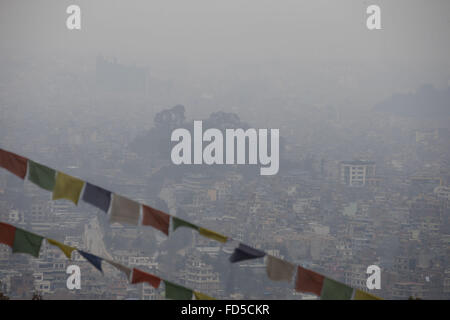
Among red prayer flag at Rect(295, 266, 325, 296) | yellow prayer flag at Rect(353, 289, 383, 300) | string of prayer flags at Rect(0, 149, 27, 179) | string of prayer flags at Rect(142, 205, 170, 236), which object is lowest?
yellow prayer flag at Rect(353, 289, 383, 300)

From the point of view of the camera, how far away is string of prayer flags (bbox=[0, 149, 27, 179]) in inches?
98.1

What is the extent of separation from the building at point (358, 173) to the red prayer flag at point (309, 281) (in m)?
2.08

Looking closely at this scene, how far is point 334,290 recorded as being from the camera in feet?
8.10

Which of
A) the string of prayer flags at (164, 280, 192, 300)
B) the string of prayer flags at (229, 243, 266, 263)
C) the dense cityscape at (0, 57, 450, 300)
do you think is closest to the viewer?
the string of prayer flags at (229, 243, 266, 263)

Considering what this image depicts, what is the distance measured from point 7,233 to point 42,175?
335mm

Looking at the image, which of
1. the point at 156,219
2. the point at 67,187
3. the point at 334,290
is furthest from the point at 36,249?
the point at 334,290

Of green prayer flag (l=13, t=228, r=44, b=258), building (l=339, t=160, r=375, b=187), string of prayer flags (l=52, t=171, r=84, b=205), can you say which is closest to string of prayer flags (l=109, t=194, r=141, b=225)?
string of prayer flags (l=52, t=171, r=84, b=205)

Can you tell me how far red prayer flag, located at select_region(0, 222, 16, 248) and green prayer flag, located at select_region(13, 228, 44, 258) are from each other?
2 centimetres

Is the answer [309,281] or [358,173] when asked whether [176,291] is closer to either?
[309,281]

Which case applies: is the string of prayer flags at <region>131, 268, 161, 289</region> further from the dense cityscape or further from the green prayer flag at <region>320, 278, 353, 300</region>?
the dense cityscape

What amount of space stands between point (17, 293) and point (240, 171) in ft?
5.91

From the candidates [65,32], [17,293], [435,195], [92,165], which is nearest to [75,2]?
[65,32]

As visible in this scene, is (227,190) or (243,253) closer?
(243,253)
